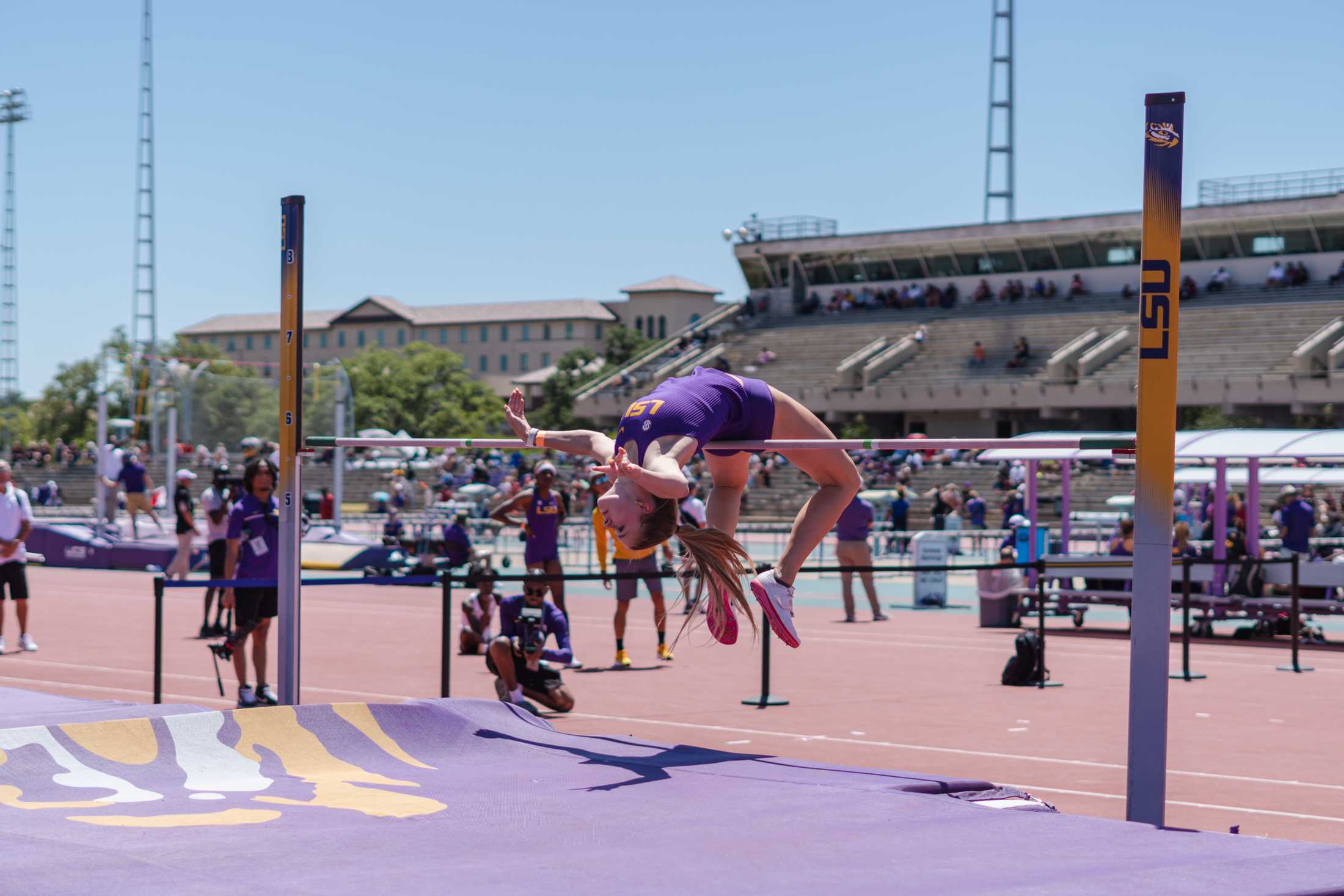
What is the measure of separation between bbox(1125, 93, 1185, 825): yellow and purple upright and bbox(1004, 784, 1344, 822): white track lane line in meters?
1.34

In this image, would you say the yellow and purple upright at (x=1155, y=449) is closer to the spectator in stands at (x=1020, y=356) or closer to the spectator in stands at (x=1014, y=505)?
the spectator in stands at (x=1014, y=505)

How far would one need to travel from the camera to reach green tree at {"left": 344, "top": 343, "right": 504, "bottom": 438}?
3745 inches

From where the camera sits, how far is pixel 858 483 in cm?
768

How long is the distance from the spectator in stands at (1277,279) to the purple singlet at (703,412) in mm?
51646

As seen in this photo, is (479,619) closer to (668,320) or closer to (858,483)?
(858,483)

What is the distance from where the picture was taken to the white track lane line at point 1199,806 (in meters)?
7.63

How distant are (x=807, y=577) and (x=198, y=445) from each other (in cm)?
1450

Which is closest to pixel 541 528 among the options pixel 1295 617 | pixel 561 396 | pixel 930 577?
pixel 1295 617

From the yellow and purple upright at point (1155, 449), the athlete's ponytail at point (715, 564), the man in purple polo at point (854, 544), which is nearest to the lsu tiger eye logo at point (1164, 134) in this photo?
the yellow and purple upright at point (1155, 449)

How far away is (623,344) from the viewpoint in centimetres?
9888

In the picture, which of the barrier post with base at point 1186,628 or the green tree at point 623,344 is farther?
the green tree at point 623,344

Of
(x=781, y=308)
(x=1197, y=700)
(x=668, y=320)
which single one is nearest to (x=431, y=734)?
(x=1197, y=700)

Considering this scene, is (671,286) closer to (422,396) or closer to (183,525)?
(422,396)

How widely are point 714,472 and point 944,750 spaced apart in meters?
3.25
